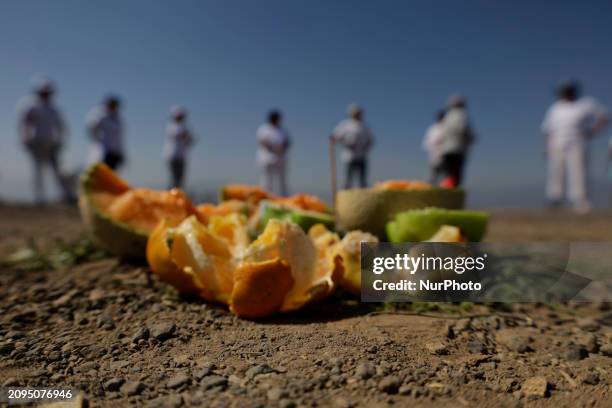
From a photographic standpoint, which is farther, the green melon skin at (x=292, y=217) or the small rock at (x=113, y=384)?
the green melon skin at (x=292, y=217)

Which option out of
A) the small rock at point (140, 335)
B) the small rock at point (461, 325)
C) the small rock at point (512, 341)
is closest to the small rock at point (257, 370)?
the small rock at point (140, 335)

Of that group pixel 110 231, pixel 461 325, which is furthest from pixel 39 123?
pixel 461 325

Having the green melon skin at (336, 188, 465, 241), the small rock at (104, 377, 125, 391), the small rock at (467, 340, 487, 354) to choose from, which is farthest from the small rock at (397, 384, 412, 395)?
the green melon skin at (336, 188, 465, 241)

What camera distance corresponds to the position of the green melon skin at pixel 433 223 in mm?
2176

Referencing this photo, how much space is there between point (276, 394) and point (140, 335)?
69 cm

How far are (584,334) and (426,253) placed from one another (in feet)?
2.33

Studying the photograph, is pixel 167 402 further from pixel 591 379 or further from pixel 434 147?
pixel 434 147

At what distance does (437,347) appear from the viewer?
5.02ft

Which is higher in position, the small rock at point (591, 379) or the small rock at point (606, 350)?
the small rock at point (591, 379)

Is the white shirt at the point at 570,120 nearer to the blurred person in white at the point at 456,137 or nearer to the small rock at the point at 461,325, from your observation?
the blurred person in white at the point at 456,137

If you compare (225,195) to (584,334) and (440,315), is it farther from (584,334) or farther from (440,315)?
(584,334)

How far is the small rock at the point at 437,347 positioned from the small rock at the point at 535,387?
0.90 ft

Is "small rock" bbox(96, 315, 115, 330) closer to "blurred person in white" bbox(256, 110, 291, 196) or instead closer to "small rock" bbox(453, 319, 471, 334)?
"small rock" bbox(453, 319, 471, 334)

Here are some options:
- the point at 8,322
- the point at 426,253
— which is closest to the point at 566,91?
the point at 426,253
